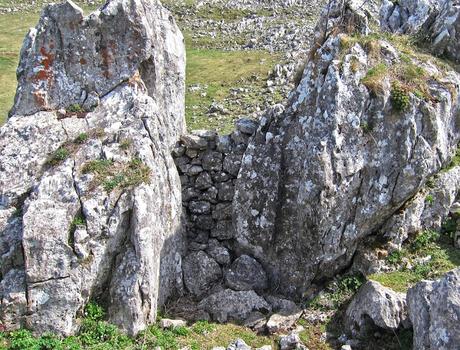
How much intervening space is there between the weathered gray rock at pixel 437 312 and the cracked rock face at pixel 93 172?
6.84 m

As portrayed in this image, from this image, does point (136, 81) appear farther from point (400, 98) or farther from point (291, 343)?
point (291, 343)

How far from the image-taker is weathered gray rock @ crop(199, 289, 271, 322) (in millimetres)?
14016

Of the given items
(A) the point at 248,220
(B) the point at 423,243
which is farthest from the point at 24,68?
(B) the point at 423,243

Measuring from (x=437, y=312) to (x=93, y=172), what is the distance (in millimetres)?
9466

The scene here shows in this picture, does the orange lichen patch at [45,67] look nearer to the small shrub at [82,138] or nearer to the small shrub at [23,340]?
the small shrub at [82,138]

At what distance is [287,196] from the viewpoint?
14945 millimetres

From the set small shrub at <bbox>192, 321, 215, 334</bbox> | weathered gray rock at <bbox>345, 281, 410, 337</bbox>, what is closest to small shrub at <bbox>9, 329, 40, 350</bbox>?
small shrub at <bbox>192, 321, 215, 334</bbox>

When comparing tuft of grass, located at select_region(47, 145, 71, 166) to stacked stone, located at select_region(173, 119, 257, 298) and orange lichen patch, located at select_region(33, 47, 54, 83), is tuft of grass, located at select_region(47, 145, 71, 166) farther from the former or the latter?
stacked stone, located at select_region(173, 119, 257, 298)

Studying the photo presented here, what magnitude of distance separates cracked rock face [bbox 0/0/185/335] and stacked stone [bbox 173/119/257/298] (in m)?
0.89

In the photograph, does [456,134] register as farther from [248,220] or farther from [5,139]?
[5,139]

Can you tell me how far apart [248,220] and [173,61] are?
635 cm

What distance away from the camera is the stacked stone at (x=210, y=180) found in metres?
16.6

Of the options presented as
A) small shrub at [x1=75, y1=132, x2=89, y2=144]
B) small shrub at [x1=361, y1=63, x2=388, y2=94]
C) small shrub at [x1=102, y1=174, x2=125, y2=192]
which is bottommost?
small shrub at [x1=102, y1=174, x2=125, y2=192]

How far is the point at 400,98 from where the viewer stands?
46.5 ft
